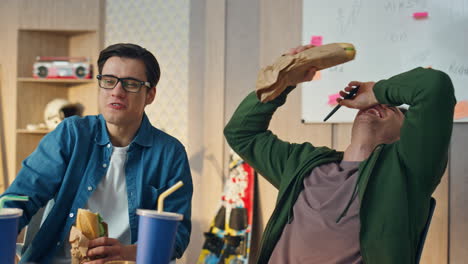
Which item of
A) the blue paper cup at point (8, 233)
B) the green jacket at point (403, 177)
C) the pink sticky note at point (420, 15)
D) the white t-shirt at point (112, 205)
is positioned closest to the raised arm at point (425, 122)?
the green jacket at point (403, 177)

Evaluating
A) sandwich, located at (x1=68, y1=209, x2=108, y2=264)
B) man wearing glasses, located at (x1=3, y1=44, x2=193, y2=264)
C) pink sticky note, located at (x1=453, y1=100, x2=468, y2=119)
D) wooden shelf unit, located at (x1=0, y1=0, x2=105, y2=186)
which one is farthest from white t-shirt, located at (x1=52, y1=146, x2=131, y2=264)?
wooden shelf unit, located at (x1=0, y1=0, x2=105, y2=186)

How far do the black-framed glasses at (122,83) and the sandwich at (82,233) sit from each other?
1.86ft

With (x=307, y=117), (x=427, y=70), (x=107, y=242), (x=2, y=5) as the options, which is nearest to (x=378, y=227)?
(x=427, y=70)

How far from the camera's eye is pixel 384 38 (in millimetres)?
3057

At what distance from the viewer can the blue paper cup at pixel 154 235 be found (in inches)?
39.0

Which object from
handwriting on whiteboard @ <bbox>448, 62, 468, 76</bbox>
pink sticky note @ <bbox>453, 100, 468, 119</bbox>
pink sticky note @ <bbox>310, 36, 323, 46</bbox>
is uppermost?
pink sticky note @ <bbox>310, 36, 323, 46</bbox>

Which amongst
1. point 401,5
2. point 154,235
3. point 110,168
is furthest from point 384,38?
point 154,235

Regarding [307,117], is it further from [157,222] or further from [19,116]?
[157,222]

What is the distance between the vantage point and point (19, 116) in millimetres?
3912

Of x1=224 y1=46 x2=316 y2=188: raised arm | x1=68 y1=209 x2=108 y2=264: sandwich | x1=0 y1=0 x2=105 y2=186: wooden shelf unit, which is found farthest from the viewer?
x1=0 y1=0 x2=105 y2=186: wooden shelf unit

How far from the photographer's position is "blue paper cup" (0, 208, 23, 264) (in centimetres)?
98

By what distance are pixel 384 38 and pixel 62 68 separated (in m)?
2.27

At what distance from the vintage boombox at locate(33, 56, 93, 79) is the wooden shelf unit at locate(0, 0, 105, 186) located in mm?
42

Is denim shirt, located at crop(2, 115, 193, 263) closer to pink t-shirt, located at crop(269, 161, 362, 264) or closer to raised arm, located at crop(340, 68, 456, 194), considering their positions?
pink t-shirt, located at crop(269, 161, 362, 264)
